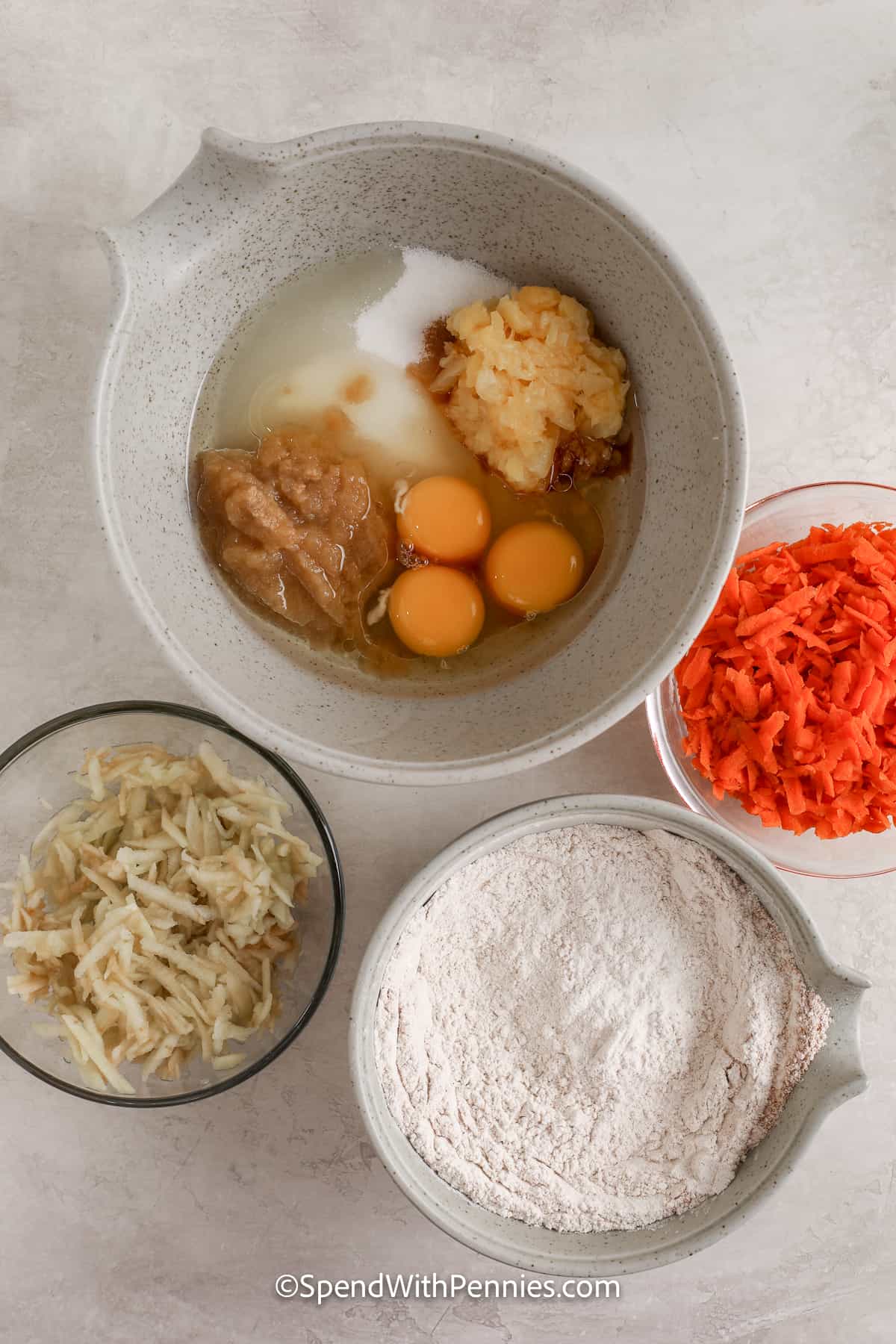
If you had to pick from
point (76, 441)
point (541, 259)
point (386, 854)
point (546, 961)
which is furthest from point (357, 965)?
point (541, 259)

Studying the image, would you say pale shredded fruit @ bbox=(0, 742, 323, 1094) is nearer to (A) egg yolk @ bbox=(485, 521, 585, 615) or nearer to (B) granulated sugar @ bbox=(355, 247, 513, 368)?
(A) egg yolk @ bbox=(485, 521, 585, 615)

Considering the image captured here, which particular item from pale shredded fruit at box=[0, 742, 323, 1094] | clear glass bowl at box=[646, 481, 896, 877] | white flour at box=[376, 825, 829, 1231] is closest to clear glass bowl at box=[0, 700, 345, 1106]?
pale shredded fruit at box=[0, 742, 323, 1094]

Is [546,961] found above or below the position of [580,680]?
below

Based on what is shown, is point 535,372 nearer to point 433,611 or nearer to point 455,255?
point 455,255

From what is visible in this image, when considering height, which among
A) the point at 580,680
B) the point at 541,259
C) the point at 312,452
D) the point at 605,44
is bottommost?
the point at 580,680

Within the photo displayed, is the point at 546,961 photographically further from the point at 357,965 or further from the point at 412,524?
the point at 412,524

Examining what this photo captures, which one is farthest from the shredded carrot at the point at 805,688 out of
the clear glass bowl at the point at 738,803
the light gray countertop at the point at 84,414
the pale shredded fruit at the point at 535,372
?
the pale shredded fruit at the point at 535,372
